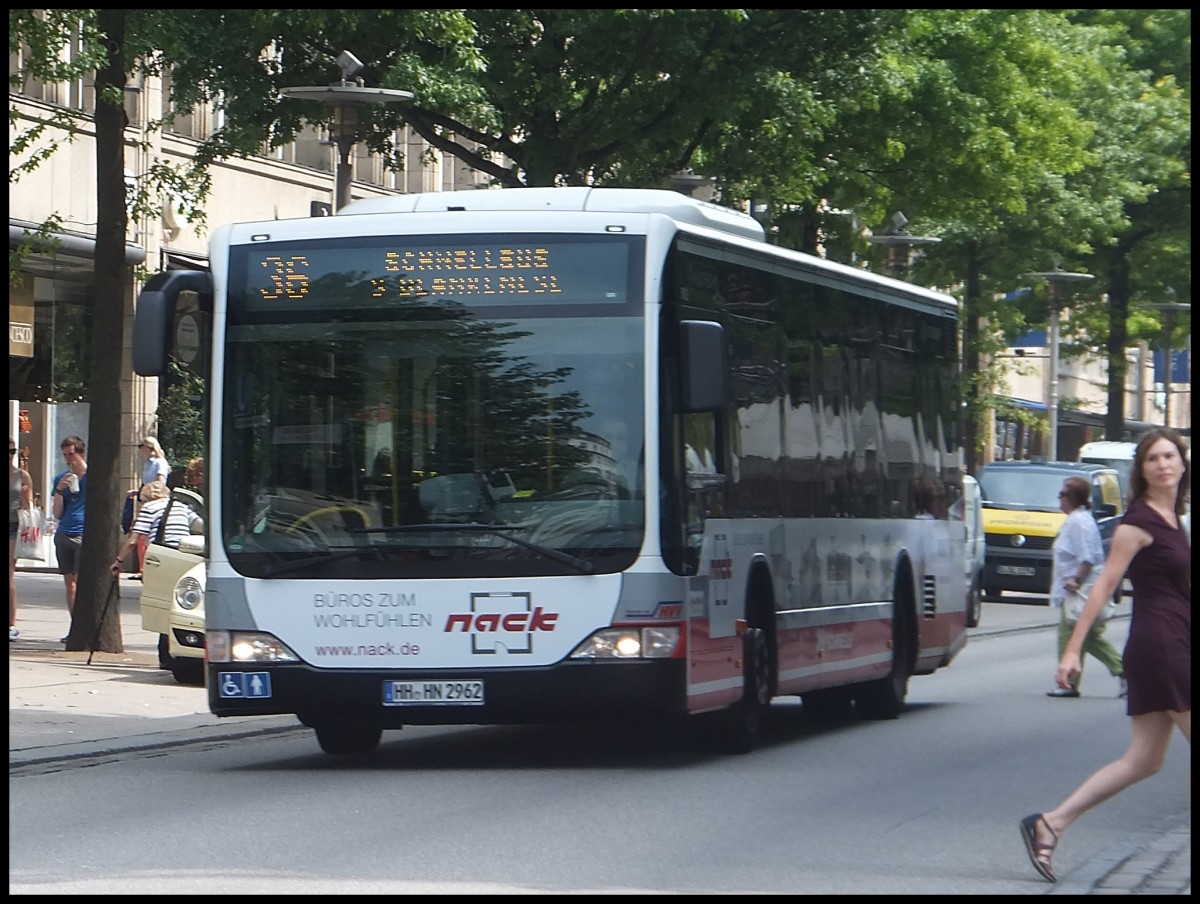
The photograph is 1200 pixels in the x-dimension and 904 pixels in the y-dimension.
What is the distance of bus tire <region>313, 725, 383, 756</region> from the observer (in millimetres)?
14086

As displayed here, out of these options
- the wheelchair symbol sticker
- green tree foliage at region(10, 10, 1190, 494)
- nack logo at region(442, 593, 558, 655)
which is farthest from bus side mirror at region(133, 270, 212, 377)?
green tree foliage at region(10, 10, 1190, 494)

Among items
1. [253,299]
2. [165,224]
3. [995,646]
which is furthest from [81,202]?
[253,299]

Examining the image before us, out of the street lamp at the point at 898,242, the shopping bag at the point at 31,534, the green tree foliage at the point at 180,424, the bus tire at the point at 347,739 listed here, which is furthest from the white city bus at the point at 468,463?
the street lamp at the point at 898,242

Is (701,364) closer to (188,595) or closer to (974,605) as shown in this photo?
(188,595)

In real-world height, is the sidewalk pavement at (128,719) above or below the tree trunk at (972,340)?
below

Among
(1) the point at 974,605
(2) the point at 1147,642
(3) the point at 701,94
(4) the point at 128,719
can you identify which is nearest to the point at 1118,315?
(1) the point at 974,605

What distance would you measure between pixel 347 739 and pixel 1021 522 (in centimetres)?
2434

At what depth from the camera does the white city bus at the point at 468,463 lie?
41.6 ft

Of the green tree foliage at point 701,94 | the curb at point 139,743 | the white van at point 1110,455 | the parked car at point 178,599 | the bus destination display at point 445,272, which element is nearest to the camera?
the bus destination display at point 445,272

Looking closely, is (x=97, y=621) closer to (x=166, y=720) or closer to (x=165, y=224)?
(x=166, y=720)

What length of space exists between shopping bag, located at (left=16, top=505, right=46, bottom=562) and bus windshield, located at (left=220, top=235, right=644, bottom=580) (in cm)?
2070

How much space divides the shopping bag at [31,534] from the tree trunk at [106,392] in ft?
40.3

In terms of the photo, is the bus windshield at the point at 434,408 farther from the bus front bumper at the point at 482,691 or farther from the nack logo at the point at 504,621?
the bus front bumper at the point at 482,691

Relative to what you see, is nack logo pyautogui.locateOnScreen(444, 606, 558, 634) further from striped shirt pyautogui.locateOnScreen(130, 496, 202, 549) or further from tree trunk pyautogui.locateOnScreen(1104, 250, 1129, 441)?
tree trunk pyautogui.locateOnScreen(1104, 250, 1129, 441)
